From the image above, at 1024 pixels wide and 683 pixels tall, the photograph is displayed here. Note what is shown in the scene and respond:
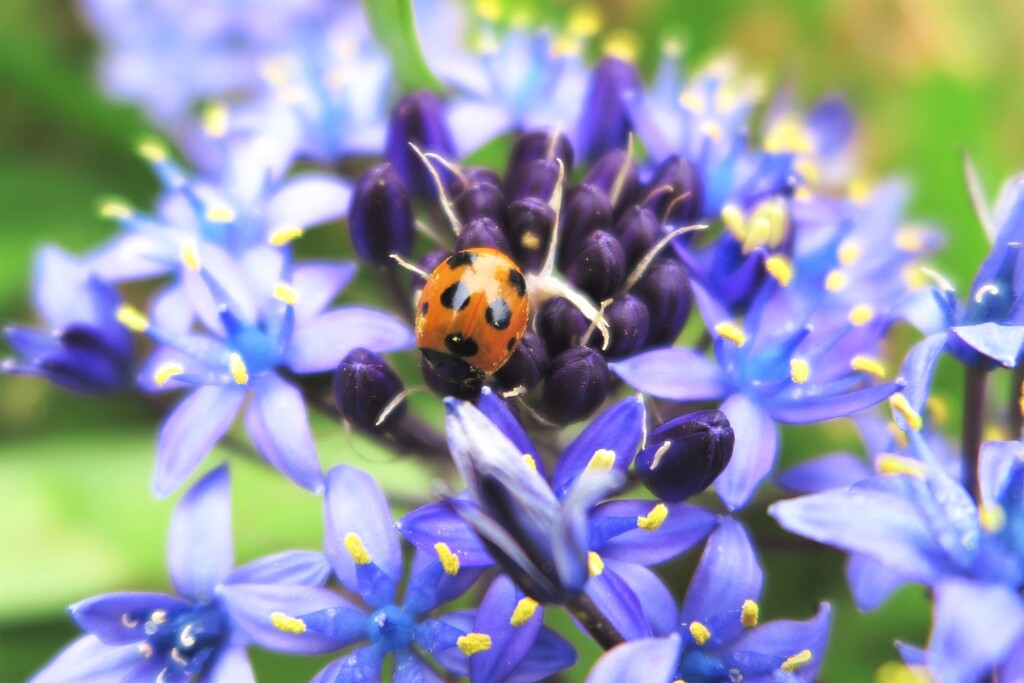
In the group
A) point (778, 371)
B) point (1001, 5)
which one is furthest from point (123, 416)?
point (1001, 5)

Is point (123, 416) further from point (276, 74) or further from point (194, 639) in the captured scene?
point (194, 639)

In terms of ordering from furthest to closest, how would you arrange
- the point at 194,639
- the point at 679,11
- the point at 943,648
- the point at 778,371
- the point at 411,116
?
the point at 679,11
the point at 411,116
the point at 778,371
the point at 194,639
the point at 943,648

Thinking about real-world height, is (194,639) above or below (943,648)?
below

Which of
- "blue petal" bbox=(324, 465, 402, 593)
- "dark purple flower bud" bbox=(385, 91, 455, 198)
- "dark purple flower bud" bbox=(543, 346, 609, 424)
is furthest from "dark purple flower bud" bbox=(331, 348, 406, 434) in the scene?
"dark purple flower bud" bbox=(385, 91, 455, 198)

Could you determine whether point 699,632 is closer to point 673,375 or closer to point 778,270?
point 673,375

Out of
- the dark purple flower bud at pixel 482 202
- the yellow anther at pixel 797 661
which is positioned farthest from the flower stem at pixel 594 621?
the dark purple flower bud at pixel 482 202

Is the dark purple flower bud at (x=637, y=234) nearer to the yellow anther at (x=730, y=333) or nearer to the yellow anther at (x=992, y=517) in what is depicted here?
the yellow anther at (x=730, y=333)
